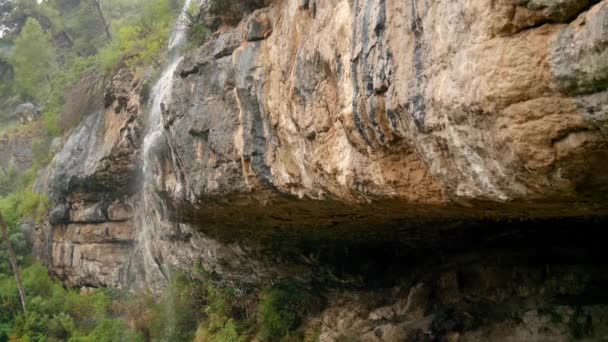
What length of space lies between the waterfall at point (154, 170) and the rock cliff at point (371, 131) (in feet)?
0.55

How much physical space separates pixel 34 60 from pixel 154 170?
21.8 meters

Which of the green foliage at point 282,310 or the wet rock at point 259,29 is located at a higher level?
the wet rock at point 259,29

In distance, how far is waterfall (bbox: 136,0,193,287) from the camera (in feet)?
39.9

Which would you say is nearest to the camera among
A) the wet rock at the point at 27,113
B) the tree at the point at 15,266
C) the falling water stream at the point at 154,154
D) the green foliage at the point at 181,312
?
the falling water stream at the point at 154,154

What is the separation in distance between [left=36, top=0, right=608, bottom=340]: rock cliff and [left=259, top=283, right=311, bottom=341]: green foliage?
0.44 metres

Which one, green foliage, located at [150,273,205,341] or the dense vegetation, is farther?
the dense vegetation

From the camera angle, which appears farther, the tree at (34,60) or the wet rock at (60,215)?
the tree at (34,60)

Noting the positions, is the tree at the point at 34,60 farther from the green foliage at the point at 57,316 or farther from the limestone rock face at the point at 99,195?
the green foliage at the point at 57,316

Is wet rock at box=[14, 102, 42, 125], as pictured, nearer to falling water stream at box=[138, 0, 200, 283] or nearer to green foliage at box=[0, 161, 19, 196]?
green foliage at box=[0, 161, 19, 196]

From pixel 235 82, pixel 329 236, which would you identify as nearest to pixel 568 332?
pixel 329 236

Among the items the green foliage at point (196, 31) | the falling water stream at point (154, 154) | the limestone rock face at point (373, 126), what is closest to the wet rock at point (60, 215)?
the falling water stream at point (154, 154)

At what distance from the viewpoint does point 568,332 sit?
7.23 m

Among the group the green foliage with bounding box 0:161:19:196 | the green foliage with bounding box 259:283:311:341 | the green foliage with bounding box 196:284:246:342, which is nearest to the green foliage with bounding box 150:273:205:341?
the green foliage with bounding box 196:284:246:342

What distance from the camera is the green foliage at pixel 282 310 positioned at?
1123cm
